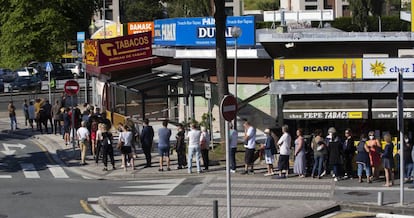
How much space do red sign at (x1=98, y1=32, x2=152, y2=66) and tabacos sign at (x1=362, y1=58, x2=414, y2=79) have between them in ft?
48.3

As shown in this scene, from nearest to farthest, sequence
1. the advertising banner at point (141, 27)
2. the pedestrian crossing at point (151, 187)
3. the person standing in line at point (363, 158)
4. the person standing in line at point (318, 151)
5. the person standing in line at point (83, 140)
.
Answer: the pedestrian crossing at point (151, 187) < the person standing in line at point (363, 158) < the person standing in line at point (318, 151) < the person standing in line at point (83, 140) < the advertising banner at point (141, 27)

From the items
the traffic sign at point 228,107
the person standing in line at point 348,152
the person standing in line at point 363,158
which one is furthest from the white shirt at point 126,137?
the traffic sign at point 228,107

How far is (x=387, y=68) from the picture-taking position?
76.4 ft

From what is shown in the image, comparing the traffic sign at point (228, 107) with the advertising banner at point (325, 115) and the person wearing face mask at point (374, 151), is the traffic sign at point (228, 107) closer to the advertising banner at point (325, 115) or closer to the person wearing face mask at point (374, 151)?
the person wearing face mask at point (374, 151)

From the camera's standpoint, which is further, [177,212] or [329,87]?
[329,87]

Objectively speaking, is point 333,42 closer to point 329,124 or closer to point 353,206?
point 329,124

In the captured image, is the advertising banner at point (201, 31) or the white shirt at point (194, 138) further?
the advertising banner at point (201, 31)

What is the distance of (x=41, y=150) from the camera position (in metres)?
29.0

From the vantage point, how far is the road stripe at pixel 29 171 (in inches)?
917

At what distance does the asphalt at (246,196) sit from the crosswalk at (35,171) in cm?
61

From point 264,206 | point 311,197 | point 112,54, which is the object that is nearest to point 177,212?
point 264,206

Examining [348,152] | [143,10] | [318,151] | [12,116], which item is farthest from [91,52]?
[143,10]

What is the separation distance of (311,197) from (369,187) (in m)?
2.02

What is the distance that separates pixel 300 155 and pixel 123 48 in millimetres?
15734
